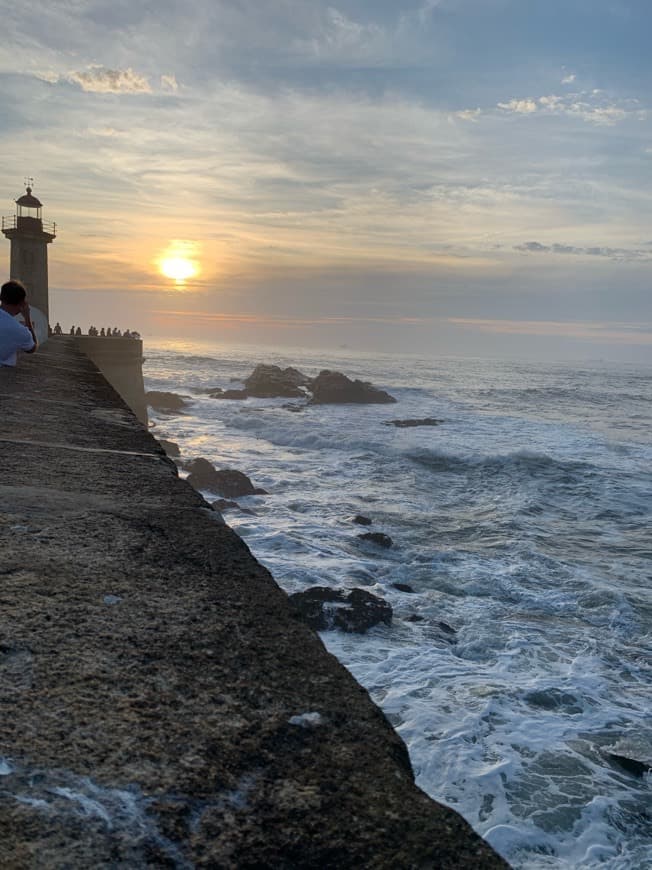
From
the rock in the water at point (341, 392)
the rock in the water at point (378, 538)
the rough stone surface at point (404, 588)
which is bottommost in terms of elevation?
the rough stone surface at point (404, 588)

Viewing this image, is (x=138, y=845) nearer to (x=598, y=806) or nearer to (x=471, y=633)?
(x=598, y=806)

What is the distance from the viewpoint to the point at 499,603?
8680 mm

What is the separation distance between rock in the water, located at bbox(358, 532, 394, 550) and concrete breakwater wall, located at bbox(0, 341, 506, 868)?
9155mm

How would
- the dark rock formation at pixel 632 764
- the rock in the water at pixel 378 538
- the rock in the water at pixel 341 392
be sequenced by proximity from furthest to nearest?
the rock in the water at pixel 341 392 → the rock in the water at pixel 378 538 → the dark rock formation at pixel 632 764

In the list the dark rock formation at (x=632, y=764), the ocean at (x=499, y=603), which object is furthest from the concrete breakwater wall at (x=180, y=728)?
the dark rock formation at (x=632, y=764)

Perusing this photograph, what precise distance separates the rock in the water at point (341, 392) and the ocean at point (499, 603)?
12.6 m

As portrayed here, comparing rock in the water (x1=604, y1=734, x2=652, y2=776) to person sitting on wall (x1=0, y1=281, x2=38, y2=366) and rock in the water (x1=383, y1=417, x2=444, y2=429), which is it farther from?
rock in the water (x1=383, y1=417, x2=444, y2=429)

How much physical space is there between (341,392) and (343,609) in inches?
1137

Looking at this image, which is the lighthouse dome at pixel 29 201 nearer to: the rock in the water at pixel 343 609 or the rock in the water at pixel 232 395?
the rock in the water at pixel 232 395

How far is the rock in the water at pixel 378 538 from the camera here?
11.0 m

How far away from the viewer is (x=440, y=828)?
100 centimetres

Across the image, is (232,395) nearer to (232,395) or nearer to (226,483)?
(232,395)

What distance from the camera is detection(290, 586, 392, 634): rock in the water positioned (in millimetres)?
7812

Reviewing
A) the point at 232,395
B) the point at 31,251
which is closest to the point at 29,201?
the point at 31,251
